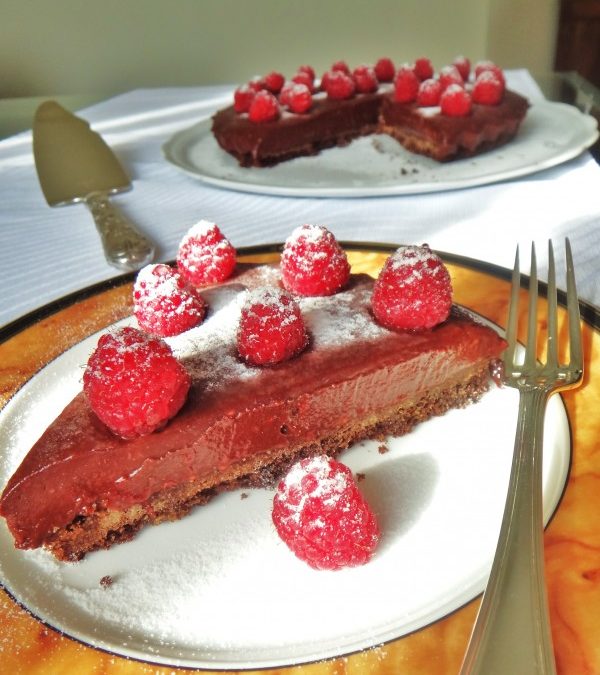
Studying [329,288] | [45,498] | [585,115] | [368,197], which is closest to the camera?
[45,498]

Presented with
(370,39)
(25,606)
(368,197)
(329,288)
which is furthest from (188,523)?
(370,39)

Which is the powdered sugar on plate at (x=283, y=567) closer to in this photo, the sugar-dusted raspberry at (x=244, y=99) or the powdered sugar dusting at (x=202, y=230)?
the powdered sugar dusting at (x=202, y=230)

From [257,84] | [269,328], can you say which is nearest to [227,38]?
[257,84]

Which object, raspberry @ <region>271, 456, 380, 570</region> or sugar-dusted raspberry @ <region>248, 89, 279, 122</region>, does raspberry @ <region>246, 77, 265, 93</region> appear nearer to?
sugar-dusted raspberry @ <region>248, 89, 279, 122</region>

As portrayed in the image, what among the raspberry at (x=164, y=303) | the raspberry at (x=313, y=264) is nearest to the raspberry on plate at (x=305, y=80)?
the raspberry at (x=313, y=264)

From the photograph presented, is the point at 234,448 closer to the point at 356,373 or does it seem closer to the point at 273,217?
the point at 356,373

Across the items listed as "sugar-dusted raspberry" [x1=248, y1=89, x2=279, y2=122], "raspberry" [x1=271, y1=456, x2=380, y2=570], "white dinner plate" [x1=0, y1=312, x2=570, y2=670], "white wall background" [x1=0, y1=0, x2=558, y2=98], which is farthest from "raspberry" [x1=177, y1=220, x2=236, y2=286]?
"white wall background" [x1=0, y1=0, x2=558, y2=98]

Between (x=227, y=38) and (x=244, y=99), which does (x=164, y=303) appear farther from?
(x=227, y=38)
